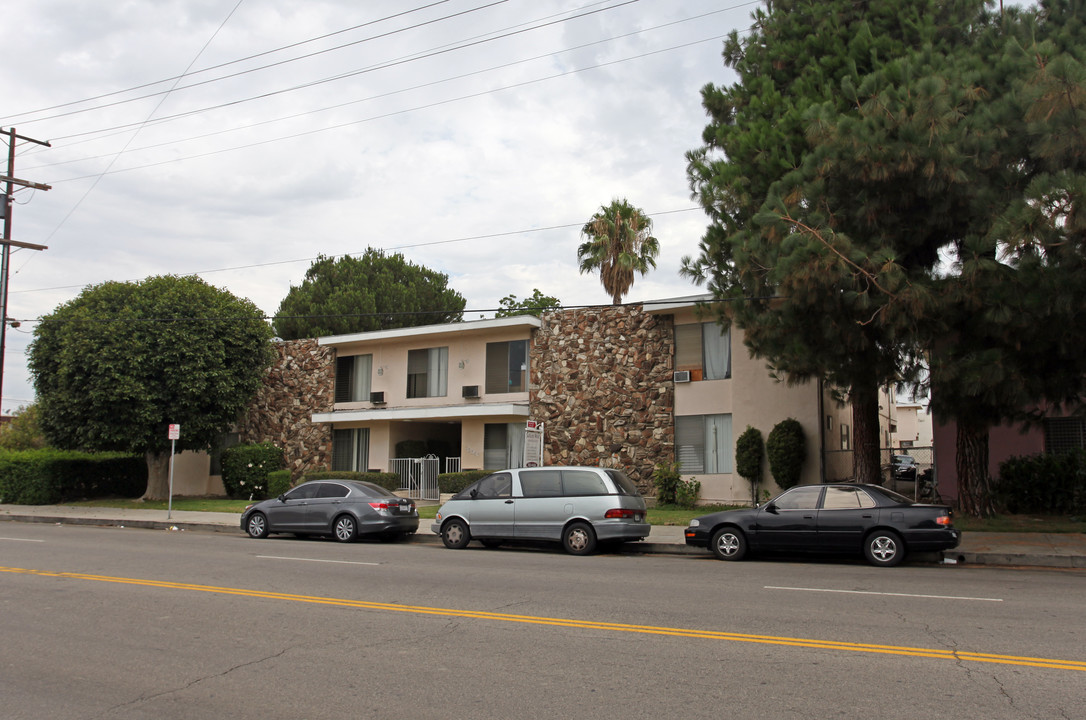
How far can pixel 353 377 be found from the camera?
32.0 meters

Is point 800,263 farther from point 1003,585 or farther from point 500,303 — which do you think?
point 500,303

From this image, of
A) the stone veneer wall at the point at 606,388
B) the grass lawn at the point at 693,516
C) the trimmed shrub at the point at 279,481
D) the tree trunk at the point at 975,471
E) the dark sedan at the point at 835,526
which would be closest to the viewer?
the dark sedan at the point at 835,526

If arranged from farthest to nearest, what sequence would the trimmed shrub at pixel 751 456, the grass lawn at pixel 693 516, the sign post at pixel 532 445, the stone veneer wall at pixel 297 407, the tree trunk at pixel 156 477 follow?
the stone veneer wall at pixel 297 407, the tree trunk at pixel 156 477, the trimmed shrub at pixel 751 456, the sign post at pixel 532 445, the grass lawn at pixel 693 516

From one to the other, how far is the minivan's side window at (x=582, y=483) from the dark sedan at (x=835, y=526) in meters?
1.84

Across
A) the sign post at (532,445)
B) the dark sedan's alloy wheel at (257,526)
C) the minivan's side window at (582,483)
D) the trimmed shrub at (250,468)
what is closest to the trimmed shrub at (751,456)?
the sign post at (532,445)

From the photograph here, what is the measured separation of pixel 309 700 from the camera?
5.75 m

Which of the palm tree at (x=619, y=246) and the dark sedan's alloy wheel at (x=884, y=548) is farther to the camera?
the palm tree at (x=619, y=246)

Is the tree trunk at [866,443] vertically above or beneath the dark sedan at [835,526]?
above

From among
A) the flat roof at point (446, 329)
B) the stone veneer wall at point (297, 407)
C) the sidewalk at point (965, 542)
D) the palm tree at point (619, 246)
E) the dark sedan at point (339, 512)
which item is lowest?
the sidewalk at point (965, 542)

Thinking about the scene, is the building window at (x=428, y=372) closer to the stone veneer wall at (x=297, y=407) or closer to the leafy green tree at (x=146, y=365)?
the stone veneer wall at (x=297, y=407)

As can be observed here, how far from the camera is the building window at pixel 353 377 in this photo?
104 feet

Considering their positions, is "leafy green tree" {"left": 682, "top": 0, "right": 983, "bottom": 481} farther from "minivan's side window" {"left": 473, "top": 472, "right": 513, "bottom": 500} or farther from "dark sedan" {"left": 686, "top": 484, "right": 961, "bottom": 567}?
"minivan's side window" {"left": 473, "top": 472, "right": 513, "bottom": 500}

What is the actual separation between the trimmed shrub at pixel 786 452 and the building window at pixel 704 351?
2.45 metres

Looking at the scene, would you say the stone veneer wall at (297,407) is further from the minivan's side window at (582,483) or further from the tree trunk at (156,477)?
the minivan's side window at (582,483)
